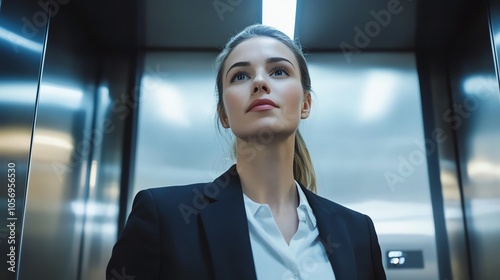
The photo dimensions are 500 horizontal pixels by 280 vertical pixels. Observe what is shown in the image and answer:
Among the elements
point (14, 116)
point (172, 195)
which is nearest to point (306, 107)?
point (172, 195)

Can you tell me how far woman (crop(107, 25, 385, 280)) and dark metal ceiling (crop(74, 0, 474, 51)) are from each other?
94 cm

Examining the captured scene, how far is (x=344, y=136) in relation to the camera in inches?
89.3

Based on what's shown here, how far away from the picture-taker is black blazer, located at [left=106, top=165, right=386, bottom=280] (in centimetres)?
84

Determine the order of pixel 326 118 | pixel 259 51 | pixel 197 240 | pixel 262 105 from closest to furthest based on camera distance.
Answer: pixel 197 240 < pixel 262 105 < pixel 259 51 < pixel 326 118

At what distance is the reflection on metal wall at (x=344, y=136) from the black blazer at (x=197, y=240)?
1.16m

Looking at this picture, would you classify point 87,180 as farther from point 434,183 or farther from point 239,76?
point 434,183

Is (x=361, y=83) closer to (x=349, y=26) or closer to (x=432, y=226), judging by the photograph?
(x=349, y=26)

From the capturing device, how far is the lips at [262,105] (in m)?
1.00

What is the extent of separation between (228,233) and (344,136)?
149 cm

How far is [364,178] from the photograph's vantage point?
2207mm

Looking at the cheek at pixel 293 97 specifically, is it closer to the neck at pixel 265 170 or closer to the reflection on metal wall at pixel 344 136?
the neck at pixel 265 170

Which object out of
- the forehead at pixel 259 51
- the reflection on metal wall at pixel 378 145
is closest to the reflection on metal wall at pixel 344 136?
the reflection on metal wall at pixel 378 145

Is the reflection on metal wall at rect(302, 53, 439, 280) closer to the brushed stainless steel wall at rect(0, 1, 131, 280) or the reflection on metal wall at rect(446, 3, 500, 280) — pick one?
the reflection on metal wall at rect(446, 3, 500, 280)

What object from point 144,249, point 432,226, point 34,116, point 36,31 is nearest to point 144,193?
point 144,249
